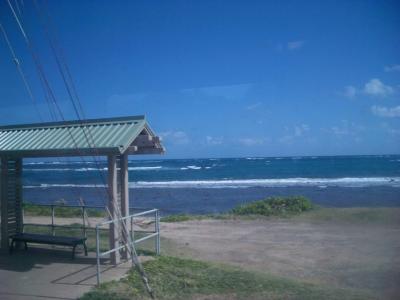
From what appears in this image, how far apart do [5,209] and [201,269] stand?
16.2ft

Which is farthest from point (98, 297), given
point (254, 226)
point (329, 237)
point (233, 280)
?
point (254, 226)

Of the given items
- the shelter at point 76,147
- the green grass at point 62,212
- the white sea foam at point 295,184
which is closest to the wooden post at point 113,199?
the shelter at point 76,147

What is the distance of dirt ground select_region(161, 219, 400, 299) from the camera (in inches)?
361

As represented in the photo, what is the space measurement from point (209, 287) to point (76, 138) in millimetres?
4102

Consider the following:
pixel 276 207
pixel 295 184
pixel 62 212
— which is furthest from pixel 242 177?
pixel 62 212

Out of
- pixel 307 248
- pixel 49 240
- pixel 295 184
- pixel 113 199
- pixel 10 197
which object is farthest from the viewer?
pixel 295 184

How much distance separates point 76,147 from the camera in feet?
28.8

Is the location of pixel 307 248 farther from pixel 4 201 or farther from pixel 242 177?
pixel 242 177

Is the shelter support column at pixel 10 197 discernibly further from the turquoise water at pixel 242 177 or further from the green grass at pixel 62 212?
the turquoise water at pixel 242 177

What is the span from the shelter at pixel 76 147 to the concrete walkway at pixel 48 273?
0.63 m

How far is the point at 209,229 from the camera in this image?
56.6ft

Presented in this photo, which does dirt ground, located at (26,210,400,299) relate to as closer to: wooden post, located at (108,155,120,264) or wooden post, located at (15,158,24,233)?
wooden post, located at (108,155,120,264)

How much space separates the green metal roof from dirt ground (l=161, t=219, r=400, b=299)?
417 centimetres

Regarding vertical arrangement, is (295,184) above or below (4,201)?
below
